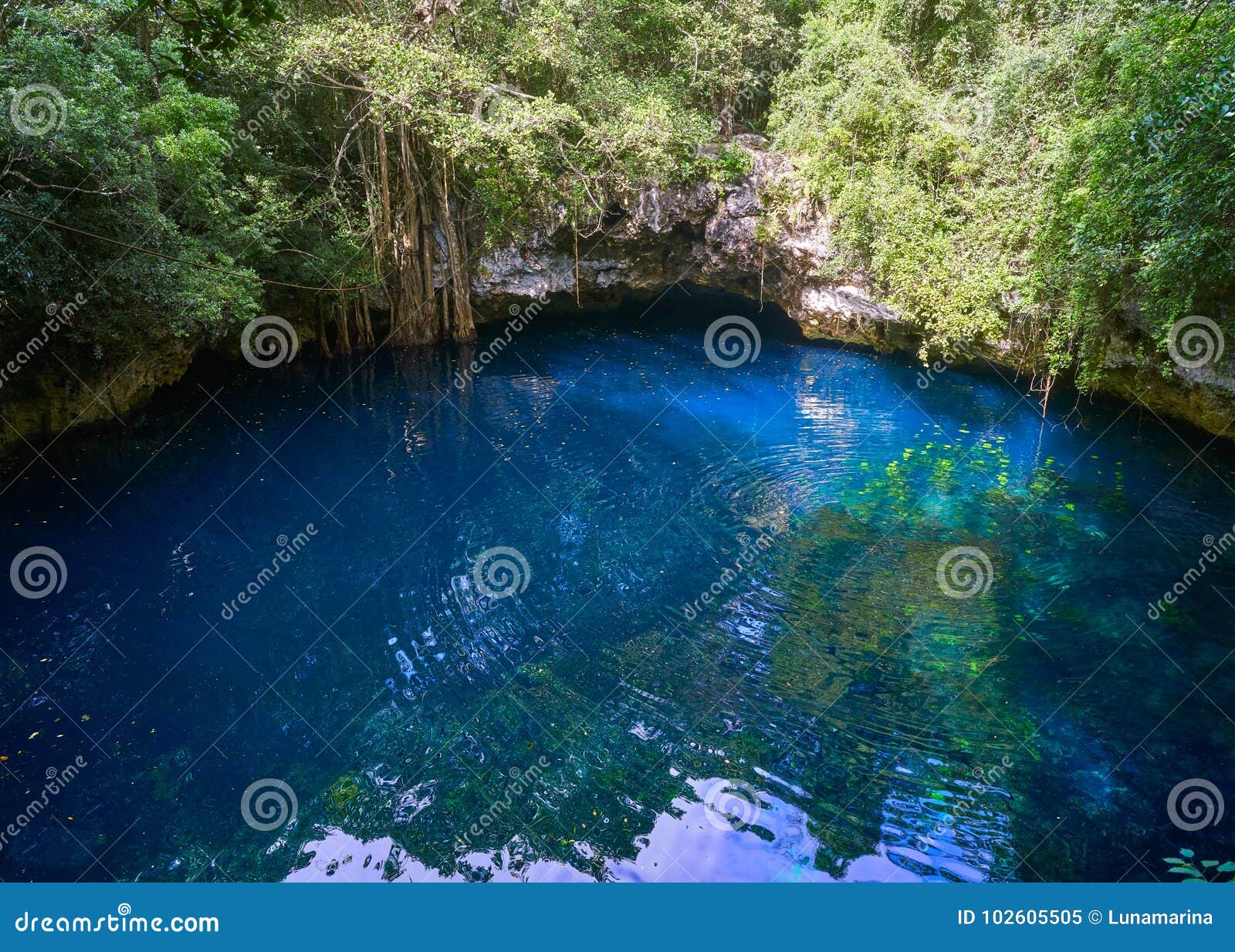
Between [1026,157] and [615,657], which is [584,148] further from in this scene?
[615,657]

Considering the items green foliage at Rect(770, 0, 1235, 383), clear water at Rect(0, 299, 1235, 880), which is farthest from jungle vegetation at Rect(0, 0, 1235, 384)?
clear water at Rect(0, 299, 1235, 880)

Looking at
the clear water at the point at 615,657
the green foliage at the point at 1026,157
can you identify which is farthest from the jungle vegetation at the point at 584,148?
the clear water at the point at 615,657

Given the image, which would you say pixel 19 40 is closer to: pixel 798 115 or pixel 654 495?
pixel 654 495

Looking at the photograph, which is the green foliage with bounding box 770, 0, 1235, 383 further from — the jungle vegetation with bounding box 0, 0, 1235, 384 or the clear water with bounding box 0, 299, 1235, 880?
the clear water with bounding box 0, 299, 1235, 880

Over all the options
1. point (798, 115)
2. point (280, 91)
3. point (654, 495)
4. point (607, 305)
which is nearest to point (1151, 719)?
point (654, 495)

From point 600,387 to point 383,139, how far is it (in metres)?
6.52

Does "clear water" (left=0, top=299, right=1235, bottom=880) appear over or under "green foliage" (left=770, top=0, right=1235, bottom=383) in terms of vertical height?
under

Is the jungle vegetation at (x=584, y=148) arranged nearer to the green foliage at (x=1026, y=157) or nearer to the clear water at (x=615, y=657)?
the green foliage at (x=1026, y=157)

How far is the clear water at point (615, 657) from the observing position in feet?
15.8

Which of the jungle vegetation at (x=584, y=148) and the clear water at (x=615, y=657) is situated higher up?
the jungle vegetation at (x=584, y=148)

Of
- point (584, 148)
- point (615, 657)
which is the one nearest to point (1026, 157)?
point (584, 148)

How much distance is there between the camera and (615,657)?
6.59m

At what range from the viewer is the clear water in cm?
481

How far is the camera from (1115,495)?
32.8 ft
